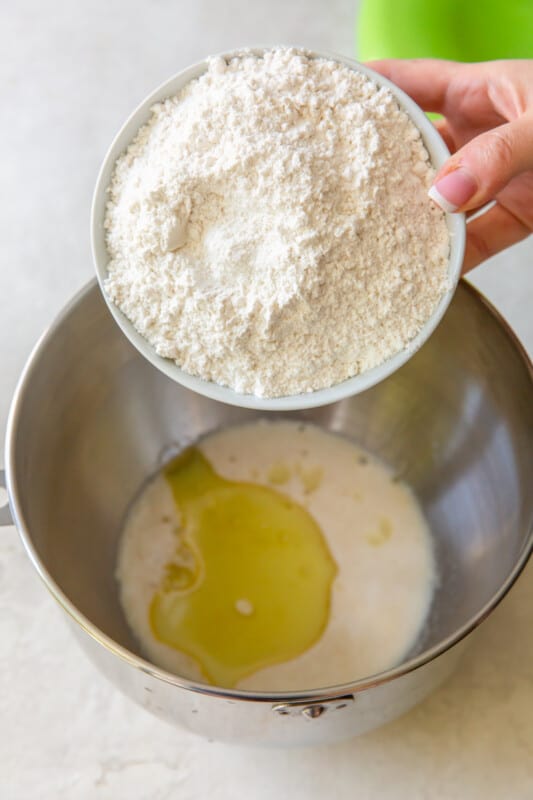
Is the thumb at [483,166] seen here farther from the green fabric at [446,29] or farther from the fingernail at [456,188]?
the green fabric at [446,29]

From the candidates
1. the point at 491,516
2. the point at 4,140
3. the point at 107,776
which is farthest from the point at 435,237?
the point at 4,140

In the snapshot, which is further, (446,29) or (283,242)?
(446,29)

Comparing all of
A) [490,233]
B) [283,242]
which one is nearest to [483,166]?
[283,242]

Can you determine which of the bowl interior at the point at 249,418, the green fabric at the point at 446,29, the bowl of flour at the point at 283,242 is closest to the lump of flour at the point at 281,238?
the bowl of flour at the point at 283,242

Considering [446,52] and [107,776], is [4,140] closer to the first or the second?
[446,52]

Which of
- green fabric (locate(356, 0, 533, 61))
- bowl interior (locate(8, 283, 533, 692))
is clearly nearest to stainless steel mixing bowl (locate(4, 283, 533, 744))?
bowl interior (locate(8, 283, 533, 692))

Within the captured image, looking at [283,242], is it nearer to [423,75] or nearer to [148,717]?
[423,75]
